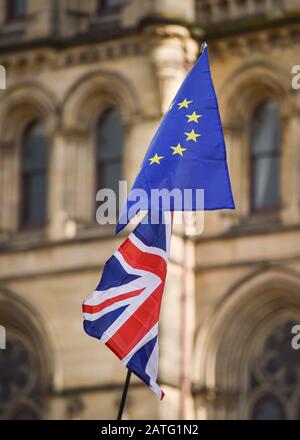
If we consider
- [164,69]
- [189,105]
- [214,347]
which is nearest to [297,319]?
[214,347]

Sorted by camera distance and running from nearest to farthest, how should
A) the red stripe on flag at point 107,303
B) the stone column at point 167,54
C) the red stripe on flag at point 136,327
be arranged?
the red stripe on flag at point 136,327 → the red stripe on flag at point 107,303 → the stone column at point 167,54

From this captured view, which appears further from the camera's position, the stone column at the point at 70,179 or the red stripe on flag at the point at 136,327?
the stone column at the point at 70,179

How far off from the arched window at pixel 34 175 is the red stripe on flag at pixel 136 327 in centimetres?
1391

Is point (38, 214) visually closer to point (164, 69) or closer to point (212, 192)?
point (164, 69)

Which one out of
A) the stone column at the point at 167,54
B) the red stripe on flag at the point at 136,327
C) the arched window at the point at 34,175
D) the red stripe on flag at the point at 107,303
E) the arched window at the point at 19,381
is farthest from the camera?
the arched window at the point at 34,175

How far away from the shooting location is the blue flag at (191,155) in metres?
16.0

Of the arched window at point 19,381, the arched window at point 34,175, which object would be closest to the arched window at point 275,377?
the arched window at point 19,381

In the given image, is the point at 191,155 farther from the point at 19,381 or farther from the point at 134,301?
the point at 19,381

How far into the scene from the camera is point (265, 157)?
1117 inches

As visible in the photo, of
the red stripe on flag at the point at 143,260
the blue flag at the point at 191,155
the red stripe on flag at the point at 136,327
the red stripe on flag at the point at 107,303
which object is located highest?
the blue flag at the point at 191,155

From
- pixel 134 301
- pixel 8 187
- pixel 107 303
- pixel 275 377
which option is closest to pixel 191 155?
pixel 134 301

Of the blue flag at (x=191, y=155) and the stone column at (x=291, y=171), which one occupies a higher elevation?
the stone column at (x=291, y=171)

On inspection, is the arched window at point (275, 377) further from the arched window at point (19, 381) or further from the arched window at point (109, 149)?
the arched window at point (109, 149)

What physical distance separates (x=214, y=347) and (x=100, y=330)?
12210mm
